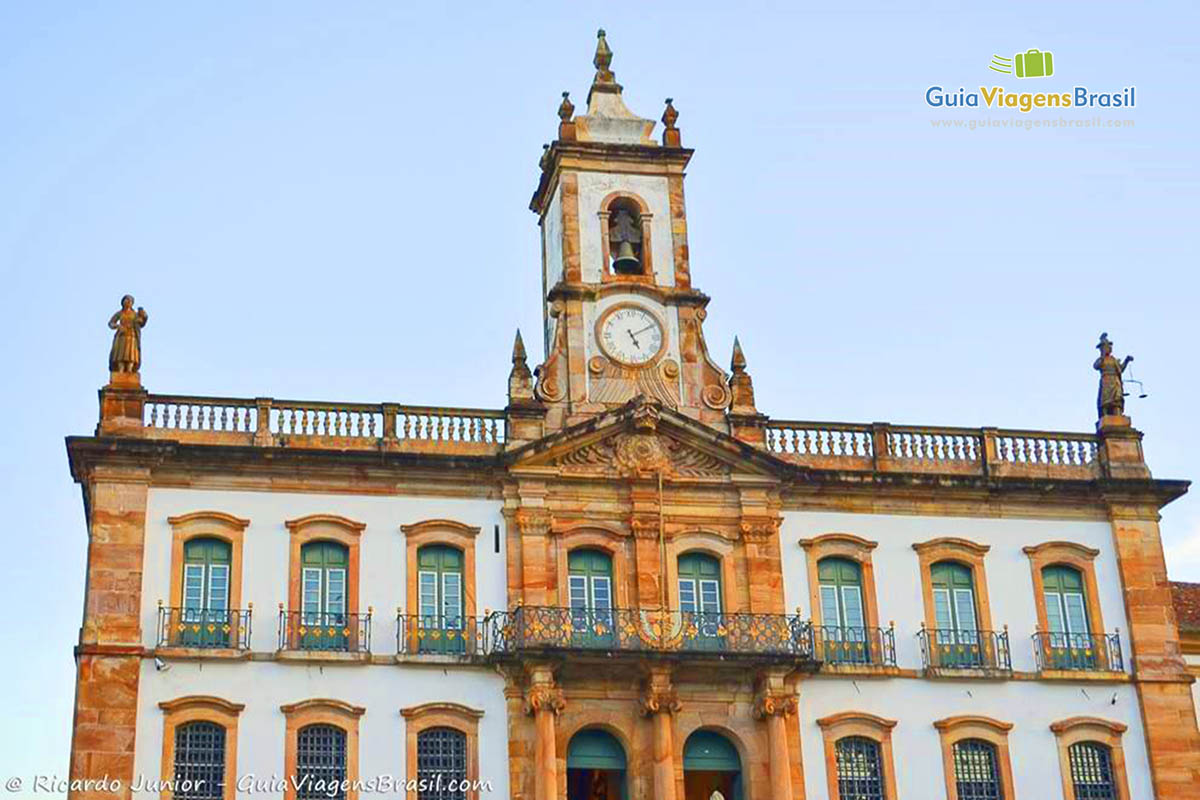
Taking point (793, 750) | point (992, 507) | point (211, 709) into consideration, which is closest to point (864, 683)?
point (793, 750)

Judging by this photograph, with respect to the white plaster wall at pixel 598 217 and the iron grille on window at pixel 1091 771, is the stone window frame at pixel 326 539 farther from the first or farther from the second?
the iron grille on window at pixel 1091 771

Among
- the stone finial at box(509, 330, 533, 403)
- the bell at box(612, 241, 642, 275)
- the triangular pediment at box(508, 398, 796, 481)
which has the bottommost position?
the triangular pediment at box(508, 398, 796, 481)

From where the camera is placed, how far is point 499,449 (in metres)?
38.6

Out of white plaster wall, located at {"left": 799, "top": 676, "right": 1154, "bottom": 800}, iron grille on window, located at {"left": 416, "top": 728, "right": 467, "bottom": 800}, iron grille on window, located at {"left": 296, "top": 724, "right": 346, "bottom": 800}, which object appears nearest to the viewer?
iron grille on window, located at {"left": 296, "top": 724, "right": 346, "bottom": 800}

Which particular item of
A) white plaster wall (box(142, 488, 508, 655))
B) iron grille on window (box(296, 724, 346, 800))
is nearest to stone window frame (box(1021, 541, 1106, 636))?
white plaster wall (box(142, 488, 508, 655))

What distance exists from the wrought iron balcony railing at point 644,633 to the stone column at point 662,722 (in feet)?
2.09

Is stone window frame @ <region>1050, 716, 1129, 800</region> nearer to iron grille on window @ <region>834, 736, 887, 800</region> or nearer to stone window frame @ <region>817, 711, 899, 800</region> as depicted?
stone window frame @ <region>817, 711, 899, 800</region>

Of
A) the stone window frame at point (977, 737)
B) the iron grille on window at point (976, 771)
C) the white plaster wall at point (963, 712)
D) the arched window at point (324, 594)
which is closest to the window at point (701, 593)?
the white plaster wall at point (963, 712)

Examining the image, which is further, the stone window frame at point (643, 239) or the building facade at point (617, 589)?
the stone window frame at point (643, 239)

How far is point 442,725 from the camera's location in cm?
3616

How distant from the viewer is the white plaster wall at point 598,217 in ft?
135

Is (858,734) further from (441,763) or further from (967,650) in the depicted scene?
(441,763)

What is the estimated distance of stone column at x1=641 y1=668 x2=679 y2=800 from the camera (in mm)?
36094

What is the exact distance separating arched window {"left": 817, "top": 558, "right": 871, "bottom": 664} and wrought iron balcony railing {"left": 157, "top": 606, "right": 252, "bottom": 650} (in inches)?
444
